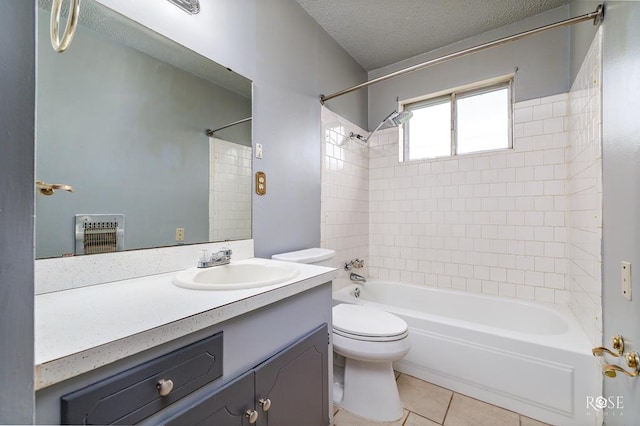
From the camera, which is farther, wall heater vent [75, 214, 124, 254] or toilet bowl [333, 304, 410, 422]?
toilet bowl [333, 304, 410, 422]

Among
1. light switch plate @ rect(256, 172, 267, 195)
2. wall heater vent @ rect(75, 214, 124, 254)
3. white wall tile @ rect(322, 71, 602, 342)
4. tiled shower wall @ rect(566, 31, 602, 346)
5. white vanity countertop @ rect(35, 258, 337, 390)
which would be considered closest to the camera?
white vanity countertop @ rect(35, 258, 337, 390)

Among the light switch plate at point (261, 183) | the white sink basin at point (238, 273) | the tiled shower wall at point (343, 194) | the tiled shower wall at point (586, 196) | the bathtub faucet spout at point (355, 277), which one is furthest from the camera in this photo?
the bathtub faucet spout at point (355, 277)

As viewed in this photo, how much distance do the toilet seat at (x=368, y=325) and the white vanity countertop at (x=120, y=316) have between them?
27.3 inches

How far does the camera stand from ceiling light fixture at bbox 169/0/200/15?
1225 millimetres

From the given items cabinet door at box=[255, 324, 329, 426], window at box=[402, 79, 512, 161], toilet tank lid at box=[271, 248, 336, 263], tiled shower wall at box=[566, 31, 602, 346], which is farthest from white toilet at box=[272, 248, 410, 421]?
window at box=[402, 79, 512, 161]

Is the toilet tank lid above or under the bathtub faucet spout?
above

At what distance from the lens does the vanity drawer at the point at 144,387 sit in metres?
0.50

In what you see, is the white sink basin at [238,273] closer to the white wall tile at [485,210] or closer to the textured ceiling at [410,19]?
the white wall tile at [485,210]

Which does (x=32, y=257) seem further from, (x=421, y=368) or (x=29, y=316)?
(x=421, y=368)

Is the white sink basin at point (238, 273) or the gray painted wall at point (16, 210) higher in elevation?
the gray painted wall at point (16, 210)

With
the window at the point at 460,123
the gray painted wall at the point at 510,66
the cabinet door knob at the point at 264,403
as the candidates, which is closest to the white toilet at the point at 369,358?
the cabinet door knob at the point at 264,403

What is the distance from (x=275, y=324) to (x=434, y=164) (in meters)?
2.18

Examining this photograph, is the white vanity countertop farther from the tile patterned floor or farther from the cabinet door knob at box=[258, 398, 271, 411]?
the tile patterned floor

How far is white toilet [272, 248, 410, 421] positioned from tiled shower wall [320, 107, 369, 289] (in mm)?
657
